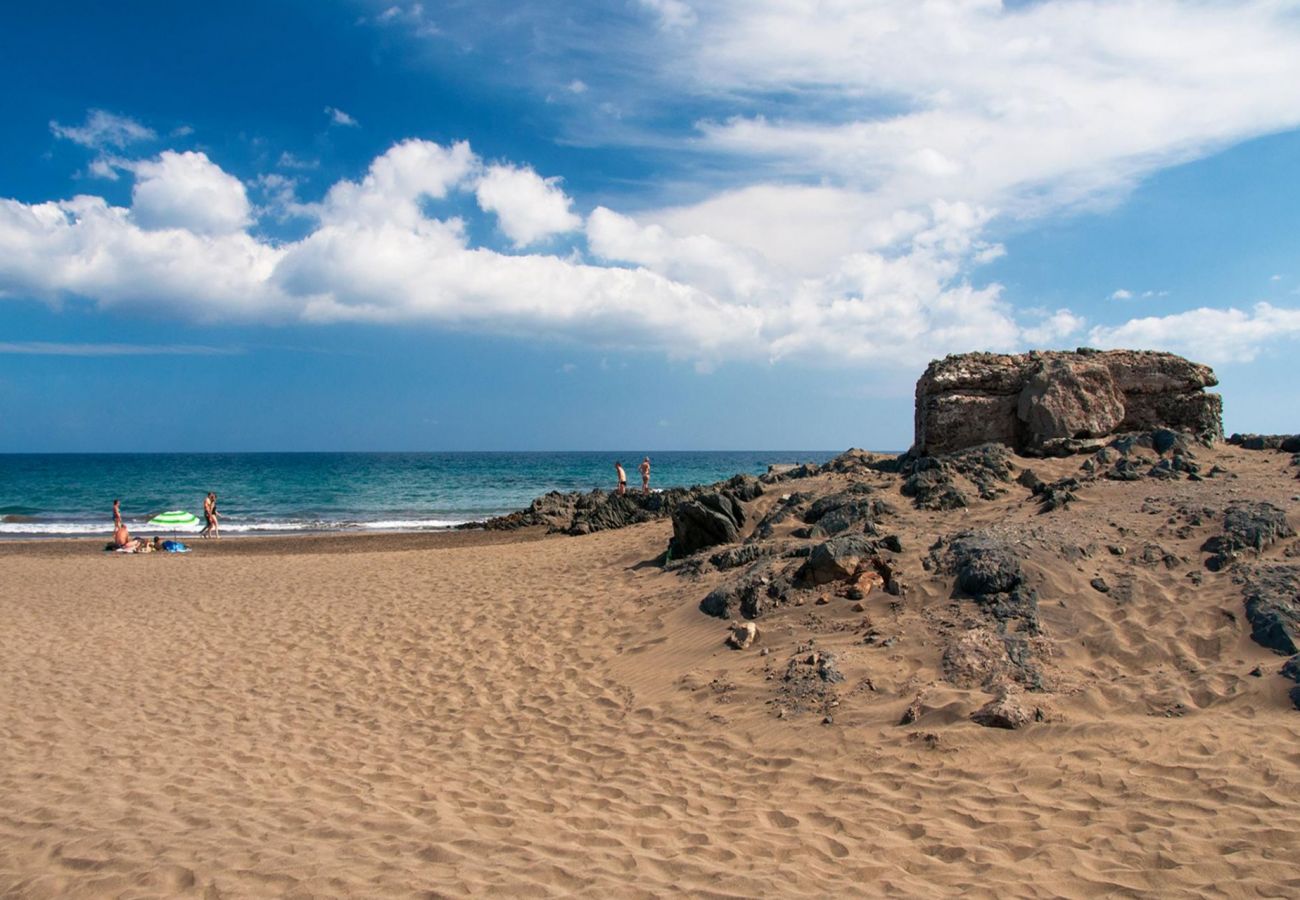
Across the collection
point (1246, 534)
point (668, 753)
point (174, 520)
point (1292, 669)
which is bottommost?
point (668, 753)

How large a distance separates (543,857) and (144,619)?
1051 centimetres

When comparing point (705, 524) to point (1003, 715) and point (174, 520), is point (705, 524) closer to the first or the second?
point (1003, 715)

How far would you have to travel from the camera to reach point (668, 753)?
6387 mm

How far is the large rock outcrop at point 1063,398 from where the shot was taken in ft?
41.3

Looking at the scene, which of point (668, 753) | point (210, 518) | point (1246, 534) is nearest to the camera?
point (668, 753)

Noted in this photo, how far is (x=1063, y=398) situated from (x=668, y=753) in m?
9.71

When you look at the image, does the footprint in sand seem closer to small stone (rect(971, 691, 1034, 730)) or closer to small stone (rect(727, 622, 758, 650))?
small stone (rect(971, 691, 1034, 730))

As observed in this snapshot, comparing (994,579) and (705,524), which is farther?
(705,524)

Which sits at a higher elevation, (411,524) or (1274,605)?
(1274,605)

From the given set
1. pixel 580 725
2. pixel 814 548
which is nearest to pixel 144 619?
pixel 580 725

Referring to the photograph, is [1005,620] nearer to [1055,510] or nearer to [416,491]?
[1055,510]

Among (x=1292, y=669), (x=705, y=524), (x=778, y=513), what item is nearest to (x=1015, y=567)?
(x=1292, y=669)

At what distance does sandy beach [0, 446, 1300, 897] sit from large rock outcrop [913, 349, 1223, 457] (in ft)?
5.66

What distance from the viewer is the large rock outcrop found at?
1259 centimetres
